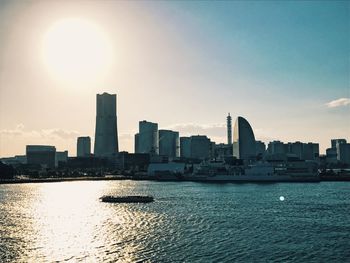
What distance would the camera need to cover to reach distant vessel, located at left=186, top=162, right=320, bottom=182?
149 meters

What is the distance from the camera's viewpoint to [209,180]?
156 metres

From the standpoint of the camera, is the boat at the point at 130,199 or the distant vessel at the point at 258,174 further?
the distant vessel at the point at 258,174

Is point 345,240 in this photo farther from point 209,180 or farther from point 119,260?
point 209,180

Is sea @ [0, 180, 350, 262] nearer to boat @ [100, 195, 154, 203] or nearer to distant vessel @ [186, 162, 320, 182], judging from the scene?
boat @ [100, 195, 154, 203]

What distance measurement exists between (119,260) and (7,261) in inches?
380

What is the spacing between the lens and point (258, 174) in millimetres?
149500

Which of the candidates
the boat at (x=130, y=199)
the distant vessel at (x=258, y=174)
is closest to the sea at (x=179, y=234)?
the boat at (x=130, y=199)

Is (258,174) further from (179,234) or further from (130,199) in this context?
(179,234)

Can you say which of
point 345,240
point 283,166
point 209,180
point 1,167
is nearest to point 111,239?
point 345,240

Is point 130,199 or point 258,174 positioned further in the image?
point 258,174

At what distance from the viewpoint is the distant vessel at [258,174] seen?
149m

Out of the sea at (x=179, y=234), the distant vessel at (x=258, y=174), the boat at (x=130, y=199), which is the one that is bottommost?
the sea at (x=179, y=234)

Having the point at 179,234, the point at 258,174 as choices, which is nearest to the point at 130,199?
the point at 179,234

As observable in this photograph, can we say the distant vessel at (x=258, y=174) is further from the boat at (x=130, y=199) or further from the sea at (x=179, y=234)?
the sea at (x=179, y=234)
